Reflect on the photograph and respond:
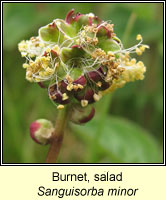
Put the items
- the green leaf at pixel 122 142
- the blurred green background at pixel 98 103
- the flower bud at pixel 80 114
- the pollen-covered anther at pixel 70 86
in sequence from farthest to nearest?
the blurred green background at pixel 98 103, the green leaf at pixel 122 142, the flower bud at pixel 80 114, the pollen-covered anther at pixel 70 86

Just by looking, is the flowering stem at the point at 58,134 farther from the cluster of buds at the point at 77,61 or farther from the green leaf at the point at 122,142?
the green leaf at the point at 122,142

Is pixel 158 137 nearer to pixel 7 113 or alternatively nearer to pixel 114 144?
pixel 114 144

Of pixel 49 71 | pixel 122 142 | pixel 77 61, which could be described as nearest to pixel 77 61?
pixel 77 61

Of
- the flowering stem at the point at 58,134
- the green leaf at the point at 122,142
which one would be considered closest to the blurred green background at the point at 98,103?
the green leaf at the point at 122,142

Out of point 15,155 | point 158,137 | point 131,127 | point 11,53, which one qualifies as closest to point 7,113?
point 15,155

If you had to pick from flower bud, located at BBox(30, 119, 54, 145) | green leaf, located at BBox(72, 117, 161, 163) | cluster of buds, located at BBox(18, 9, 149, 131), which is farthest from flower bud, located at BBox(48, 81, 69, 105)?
green leaf, located at BBox(72, 117, 161, 163)

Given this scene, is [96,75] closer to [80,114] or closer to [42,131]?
[80,114]

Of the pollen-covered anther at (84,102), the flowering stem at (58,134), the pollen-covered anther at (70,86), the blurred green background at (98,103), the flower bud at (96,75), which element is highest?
the blurred green background at (98,103)
